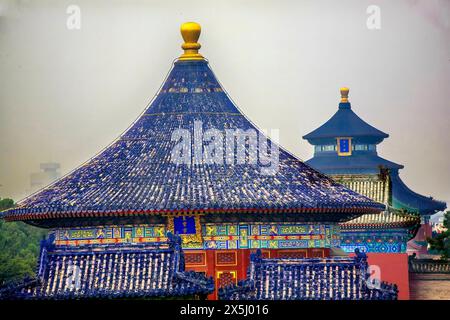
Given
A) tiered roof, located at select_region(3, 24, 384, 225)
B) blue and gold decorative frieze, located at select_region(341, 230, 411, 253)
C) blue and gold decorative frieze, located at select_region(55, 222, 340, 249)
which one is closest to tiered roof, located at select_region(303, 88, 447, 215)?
blue and gold decorative frieze, located at select_region(341, 230, 411, 253)

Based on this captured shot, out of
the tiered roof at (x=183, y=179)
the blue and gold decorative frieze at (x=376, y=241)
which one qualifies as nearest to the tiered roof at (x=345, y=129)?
the blue and gold decorative frieze at (x=376, y=241)

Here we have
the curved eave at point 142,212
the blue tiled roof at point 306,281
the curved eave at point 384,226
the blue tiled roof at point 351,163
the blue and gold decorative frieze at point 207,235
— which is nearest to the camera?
the blue tiled roof at point 306,281

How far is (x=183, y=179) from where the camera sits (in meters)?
39.2

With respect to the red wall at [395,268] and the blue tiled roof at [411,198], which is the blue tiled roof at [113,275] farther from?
the blue tiled roof at [411,198]

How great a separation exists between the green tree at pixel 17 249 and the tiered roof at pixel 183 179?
10736mm

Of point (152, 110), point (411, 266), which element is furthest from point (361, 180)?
point (152, 110)

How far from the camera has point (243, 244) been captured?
3825 centimetres

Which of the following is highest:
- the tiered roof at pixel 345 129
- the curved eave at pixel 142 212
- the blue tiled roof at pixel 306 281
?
the tiered roof at pixel 345 129

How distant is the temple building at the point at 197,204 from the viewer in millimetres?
33250

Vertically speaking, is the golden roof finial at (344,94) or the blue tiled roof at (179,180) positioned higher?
the golden roof finial at (344,94)

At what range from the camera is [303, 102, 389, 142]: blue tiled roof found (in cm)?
7075

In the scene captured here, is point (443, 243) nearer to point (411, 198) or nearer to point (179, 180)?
point (411, 198)

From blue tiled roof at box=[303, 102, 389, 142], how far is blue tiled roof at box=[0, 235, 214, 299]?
37943 mm

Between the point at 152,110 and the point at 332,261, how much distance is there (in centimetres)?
989
